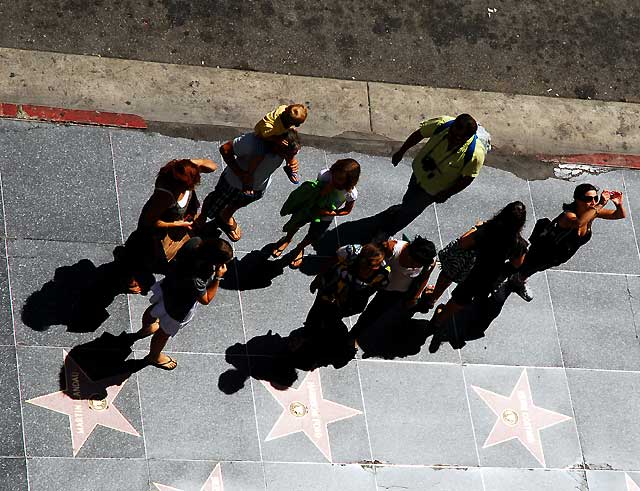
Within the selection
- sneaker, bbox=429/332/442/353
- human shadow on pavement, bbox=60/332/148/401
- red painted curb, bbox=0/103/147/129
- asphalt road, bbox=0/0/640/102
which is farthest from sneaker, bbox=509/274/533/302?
red painted curb, bbox=0/103/147/129

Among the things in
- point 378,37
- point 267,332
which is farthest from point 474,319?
point 378,37

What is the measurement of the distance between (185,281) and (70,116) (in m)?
3.43

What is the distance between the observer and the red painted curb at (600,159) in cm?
1214

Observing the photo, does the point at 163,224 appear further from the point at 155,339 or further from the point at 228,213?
the point at 228,213

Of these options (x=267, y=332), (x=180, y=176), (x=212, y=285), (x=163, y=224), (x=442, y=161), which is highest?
(x=180, y=176)

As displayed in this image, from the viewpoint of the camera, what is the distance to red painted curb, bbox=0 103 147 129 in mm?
10570

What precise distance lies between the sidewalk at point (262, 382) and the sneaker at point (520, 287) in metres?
0.22

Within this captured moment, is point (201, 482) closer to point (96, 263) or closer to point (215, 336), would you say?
point (215, 336)

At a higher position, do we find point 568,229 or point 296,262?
point 568,229

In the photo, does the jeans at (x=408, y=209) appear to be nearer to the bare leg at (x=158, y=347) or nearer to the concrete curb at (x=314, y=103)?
the concrete curb at (x=314, y=103)

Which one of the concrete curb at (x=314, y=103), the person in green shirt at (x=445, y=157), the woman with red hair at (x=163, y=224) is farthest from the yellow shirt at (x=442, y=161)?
the woman with red hair at (x=163, y=224)

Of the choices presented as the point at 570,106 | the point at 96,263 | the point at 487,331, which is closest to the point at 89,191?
the point at 96,263

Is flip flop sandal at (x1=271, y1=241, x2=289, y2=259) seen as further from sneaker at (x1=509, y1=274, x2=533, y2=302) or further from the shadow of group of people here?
sneaker at (x1=509, y1=274, x2=533, y2=302)

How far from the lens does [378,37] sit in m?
13.0
